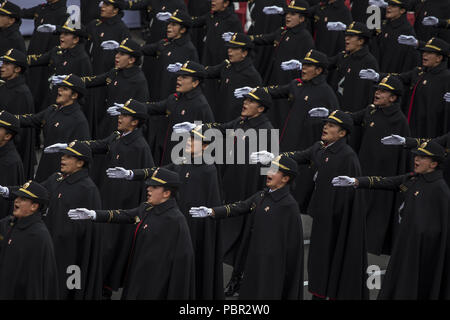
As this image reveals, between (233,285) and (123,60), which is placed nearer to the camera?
(233,285)

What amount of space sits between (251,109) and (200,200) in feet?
6.79

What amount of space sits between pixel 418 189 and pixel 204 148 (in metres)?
2.47

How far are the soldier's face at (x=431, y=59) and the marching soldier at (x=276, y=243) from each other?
4.94 meters

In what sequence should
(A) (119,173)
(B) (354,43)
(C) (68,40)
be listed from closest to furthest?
(A) (119,173)
(B) (354,43)
(C) (68,40)

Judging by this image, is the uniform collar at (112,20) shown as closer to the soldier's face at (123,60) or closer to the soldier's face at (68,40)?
the soldier's face at (68,40)

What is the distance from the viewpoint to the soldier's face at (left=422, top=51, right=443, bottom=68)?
15.2 meters

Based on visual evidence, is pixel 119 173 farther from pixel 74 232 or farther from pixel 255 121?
pixel 255 121

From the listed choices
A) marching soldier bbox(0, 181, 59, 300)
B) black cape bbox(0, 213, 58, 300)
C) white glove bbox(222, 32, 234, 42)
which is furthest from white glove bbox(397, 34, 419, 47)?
black cape bbox(0, 213, 58, 300)

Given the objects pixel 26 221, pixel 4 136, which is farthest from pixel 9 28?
pixel 26 221

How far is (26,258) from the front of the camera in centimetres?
1009

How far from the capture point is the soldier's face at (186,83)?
47.1 feet

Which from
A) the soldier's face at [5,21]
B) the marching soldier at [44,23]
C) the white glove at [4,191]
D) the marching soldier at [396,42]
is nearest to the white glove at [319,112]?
the marching soldier at [396,42]
